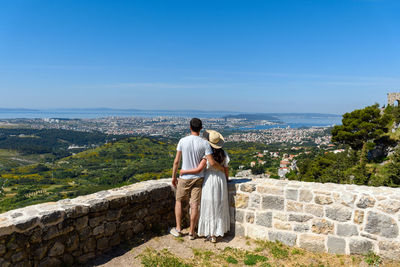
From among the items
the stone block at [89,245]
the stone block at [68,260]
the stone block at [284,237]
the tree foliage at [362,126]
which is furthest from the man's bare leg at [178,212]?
the tree foliage at [362,126]

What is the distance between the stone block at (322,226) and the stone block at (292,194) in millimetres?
379

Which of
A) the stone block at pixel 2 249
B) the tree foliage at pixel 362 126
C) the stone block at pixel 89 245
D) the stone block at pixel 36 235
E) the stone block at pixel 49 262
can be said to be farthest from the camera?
the tree foliage at pixel 362 126

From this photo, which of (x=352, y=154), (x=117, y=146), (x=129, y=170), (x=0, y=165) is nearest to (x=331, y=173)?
(x=352, y=154)

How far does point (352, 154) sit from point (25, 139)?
103475 millimetres

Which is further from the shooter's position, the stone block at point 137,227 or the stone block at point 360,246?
the stone block at point 137,227

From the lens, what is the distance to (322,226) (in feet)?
11.3

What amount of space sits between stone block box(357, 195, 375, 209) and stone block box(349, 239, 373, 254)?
1.41 feet

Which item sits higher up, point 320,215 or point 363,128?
point 320,215

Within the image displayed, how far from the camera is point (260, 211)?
150 inches

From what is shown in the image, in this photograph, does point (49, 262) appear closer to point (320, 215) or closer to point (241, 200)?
point (241, 200)

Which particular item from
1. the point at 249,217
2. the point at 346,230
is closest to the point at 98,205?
the point at 249,217

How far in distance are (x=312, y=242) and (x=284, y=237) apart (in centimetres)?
36

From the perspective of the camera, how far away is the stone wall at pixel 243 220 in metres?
2.78

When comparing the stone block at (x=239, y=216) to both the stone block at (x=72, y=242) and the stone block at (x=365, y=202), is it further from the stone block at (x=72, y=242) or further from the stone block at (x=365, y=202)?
the stone block at (x=72, y=242)
